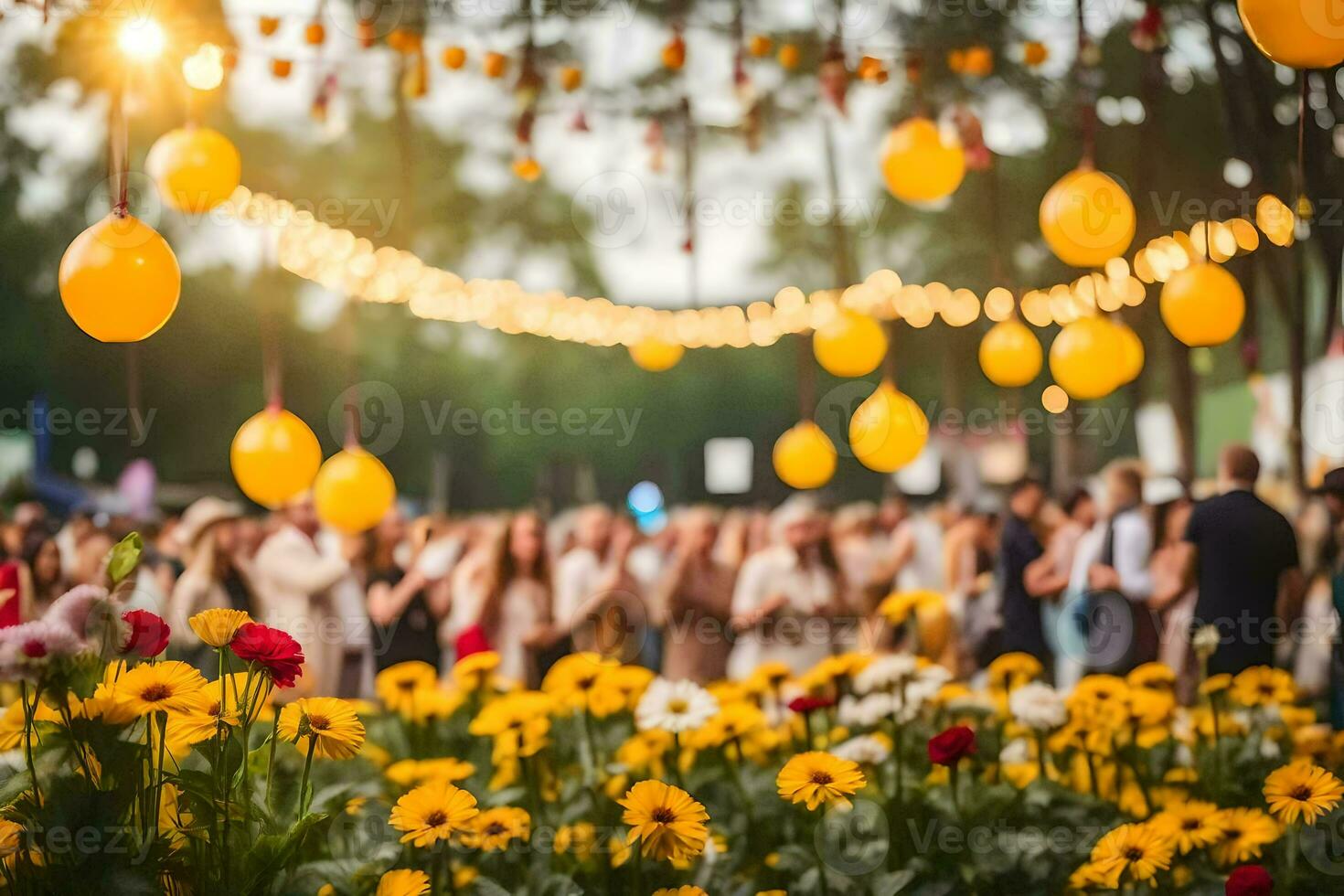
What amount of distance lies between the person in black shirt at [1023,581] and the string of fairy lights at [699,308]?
32.2 inches

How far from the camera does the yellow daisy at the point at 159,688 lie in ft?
4.21

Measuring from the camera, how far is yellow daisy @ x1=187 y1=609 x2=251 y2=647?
128 cm

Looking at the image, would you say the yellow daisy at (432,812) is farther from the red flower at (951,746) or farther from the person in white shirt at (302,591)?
the person in white shirt at (302,591)

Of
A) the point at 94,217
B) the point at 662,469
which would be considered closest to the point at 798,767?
the point at 94,217

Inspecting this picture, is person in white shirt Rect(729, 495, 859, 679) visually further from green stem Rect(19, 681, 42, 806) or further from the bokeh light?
green stem Rect(19, 681, 42, 806)

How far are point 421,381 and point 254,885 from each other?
14.4 meters

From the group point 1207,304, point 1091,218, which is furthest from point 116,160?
point 1207,304

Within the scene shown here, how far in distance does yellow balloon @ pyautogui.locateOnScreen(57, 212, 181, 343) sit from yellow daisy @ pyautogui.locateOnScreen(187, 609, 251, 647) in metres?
0.77

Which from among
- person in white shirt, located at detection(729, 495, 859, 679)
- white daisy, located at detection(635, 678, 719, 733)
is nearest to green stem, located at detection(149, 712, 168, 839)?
white daisy, located at detection(635, 678, 719, 733)

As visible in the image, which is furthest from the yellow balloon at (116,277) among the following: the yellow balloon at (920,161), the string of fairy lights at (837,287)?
the yellow balloon at (920,161)

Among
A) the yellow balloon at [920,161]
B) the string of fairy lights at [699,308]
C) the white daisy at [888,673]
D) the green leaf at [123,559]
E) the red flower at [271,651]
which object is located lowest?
the white daisy at [888,673]

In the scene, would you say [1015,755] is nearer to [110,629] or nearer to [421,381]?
[110,629]

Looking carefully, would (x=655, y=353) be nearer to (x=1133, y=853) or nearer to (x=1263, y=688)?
(x=1263, y=688)

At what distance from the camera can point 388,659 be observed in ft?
17.6
